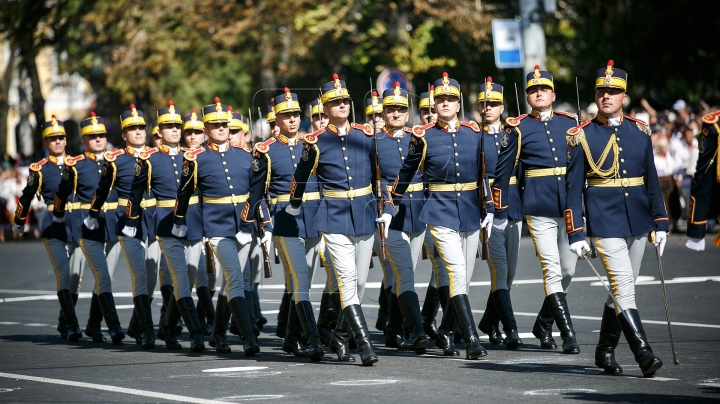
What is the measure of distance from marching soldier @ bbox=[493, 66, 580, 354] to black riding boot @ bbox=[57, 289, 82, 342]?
4.65m

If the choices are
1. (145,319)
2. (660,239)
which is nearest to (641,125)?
(660,239)

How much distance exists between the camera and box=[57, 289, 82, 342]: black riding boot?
13008mm

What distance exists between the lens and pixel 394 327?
1145cm

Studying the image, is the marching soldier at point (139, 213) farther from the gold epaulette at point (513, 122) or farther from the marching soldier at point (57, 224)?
the gold epaulette at point (513, 122)

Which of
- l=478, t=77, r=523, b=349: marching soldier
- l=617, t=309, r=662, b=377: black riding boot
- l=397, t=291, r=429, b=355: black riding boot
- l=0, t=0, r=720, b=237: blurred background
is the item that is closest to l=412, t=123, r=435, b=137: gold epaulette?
l=478, t=77, r=523, b=349: marching soldier

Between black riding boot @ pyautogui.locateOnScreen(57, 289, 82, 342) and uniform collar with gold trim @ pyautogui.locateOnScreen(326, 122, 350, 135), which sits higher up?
uniform collar with gold trim @ pyautogui.locateOnScreen(326, 122, 350, 135)

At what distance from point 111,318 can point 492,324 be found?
12.9ft

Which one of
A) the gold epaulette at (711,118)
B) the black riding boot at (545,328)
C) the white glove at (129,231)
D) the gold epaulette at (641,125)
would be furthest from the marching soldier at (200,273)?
the gold epaulette at (711,118)

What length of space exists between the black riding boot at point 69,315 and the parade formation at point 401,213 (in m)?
0.40

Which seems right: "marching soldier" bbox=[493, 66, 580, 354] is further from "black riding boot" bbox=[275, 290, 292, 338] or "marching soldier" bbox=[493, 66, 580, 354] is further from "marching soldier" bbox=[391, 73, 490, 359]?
"black riding boot" bbox=[275, 290, 292, 338]

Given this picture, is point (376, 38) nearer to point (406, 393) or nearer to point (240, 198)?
point (240, 198)

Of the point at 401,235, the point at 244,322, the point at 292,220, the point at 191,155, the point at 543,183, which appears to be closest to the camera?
the point at 543,183

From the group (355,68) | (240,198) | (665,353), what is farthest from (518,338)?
(355,68)

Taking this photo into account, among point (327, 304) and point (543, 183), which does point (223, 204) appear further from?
point (543, 183)
